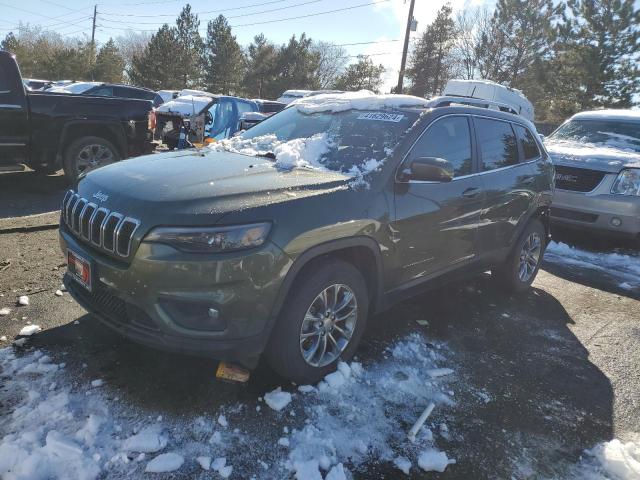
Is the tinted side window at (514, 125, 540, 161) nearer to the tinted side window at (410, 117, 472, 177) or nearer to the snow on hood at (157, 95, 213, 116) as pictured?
the tinted side window at (410, 117, 472, 177)

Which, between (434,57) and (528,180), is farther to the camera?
(434,57)

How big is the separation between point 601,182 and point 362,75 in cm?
4111

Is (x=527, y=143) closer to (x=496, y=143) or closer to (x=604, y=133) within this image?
(x=496, y=143)

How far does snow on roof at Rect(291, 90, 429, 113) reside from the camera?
3.76 m

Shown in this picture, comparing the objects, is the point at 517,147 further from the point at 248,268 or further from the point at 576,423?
the point at 248,268

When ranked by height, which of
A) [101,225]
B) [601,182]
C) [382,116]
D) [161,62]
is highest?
[161,62]

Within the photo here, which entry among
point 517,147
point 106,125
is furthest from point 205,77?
point 517,147

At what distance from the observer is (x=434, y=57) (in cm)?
4456

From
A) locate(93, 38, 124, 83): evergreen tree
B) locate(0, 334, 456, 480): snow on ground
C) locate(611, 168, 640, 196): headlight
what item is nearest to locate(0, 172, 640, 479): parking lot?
locate(0, 334, 456, 480): snow on ground

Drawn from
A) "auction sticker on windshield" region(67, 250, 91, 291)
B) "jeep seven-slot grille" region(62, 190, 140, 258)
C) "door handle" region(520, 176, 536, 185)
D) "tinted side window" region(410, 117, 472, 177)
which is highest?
"tinted side window" region(410, 117, 472, 177)

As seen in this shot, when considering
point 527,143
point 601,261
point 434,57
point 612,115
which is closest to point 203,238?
point 527,143

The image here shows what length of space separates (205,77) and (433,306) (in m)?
43.8

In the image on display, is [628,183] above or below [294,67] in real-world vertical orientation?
below

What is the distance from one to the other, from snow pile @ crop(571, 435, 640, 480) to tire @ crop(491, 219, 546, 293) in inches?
90.4
